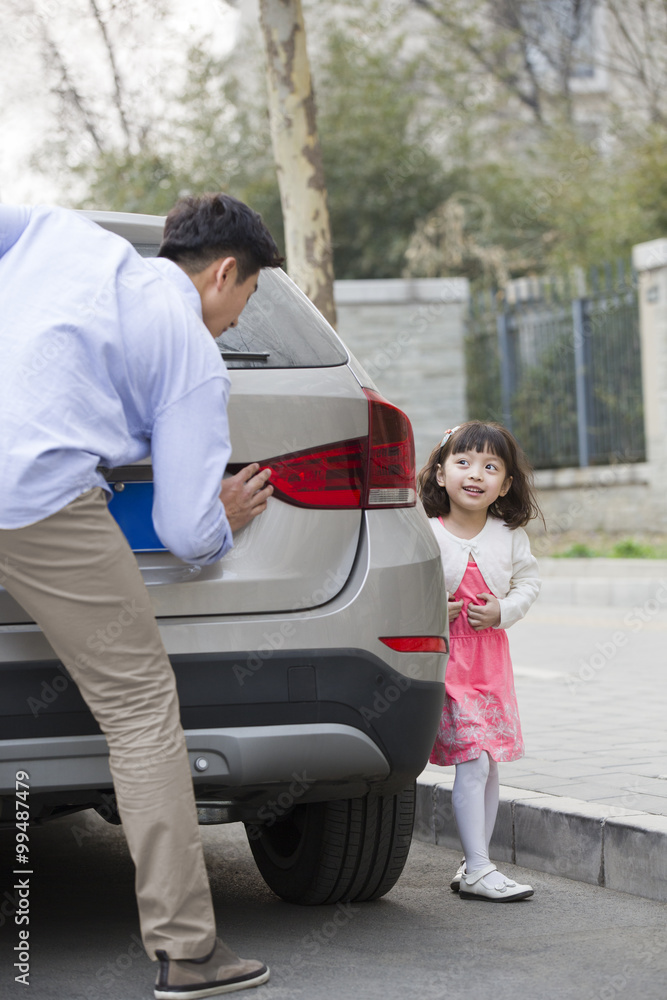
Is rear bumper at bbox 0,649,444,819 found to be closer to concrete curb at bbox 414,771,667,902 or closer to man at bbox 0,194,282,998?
man at bbox 0,194,282,998

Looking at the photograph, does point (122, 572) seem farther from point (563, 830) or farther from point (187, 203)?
point (563, 830)

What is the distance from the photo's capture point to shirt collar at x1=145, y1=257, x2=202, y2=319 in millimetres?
2697

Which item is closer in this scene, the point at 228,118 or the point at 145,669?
the point at 145,669

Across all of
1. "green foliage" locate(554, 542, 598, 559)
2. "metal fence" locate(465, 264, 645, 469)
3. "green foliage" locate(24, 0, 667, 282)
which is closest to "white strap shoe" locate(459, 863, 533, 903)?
"green foliage" locate(554, 542, 598, 559)

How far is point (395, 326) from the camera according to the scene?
1403 centimetres

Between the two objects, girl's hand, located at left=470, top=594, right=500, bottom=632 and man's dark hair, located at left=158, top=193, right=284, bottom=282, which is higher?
man's dark hair, located at left=158, top=193, right=284, bottom=282

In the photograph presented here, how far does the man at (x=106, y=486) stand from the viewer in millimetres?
2508

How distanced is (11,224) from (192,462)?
→ 2.13ft

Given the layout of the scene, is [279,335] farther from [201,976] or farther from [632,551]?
[632,551]

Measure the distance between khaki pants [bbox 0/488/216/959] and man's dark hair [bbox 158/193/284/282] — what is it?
1.85 feet

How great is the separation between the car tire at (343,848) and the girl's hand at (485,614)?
54 cm

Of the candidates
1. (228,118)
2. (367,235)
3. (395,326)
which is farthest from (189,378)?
(228,118)

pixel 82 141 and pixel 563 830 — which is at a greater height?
pixel 82 141

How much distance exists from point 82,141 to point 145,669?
18969mm
